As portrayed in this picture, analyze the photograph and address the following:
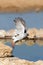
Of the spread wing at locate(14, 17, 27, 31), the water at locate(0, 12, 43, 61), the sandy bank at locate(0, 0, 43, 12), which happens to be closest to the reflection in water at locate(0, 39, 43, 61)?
the water at locate(0, 12, 43, 61)

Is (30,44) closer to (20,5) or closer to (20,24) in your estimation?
(20,24)

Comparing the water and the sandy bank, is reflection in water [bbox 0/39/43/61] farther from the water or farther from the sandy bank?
the sandy bank

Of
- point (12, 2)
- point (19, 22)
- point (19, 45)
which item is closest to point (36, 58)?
point (19, 45)

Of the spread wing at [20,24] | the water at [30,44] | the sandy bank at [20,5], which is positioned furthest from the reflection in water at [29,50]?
the sandy bank at [20,5]

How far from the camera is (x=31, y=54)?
8.04 ft

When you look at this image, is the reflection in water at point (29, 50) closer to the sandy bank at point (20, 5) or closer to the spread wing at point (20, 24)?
the spread wing at point (20, 24)

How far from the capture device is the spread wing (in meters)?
2.46

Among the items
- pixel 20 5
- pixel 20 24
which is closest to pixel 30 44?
pixel 20 24

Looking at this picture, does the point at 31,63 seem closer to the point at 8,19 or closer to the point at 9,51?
the point at 9,51

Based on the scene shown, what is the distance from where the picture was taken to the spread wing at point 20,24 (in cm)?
246

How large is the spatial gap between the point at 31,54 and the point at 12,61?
255 millimetres

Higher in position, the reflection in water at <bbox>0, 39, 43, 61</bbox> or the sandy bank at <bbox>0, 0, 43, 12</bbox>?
the sandy bank at <bbox>0, 0, 43, 12</bbox>

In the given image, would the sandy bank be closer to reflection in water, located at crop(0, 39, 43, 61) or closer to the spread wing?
the spread wing

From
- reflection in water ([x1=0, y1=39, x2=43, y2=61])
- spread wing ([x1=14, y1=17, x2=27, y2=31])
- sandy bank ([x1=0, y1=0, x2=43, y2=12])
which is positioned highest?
sandy bank ([x1=0, y1=0, x2=43, y2=12])
